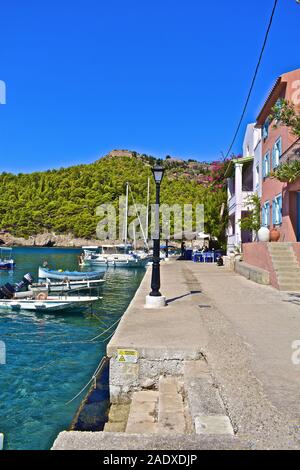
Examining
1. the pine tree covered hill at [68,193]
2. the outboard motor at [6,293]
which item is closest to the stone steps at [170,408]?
the outboard motor at [6,293]

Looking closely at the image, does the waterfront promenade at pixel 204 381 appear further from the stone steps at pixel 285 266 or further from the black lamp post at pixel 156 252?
the stone steps at pixel 285 266

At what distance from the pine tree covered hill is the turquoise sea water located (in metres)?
93.9

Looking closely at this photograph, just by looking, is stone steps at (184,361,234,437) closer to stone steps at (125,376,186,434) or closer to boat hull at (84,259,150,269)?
stone steps at (125,376,186,434)

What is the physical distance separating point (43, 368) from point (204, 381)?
6.82 m

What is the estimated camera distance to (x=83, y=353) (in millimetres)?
12359

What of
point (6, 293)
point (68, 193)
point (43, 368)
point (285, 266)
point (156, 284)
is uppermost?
point (68, 193)

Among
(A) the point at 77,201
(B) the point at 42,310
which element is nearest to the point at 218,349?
(B) the point at 42,310

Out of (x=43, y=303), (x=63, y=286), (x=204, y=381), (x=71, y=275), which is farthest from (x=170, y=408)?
(x=71, y=275)

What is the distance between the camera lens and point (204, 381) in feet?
17.1

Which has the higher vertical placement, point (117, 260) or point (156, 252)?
point (156, 252)

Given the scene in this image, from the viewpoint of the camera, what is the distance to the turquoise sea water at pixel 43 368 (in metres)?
7.44

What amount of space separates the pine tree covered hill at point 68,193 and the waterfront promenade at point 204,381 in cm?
10199

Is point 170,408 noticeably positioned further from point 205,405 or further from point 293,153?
point 293,153

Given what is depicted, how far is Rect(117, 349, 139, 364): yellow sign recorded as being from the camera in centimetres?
641
